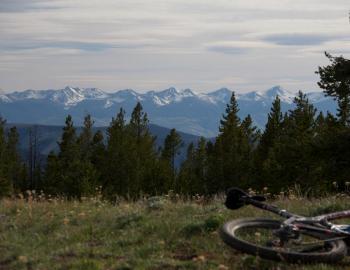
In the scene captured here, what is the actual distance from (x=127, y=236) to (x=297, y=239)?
8.64 ft

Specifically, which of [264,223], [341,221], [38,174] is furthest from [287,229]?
[38,174]

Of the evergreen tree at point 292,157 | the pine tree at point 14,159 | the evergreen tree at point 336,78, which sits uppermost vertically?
the evergreen tree at point 336,78

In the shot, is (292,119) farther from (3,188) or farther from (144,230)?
(144,230)

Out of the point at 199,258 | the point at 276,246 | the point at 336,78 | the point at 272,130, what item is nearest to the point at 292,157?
the point at 336,78

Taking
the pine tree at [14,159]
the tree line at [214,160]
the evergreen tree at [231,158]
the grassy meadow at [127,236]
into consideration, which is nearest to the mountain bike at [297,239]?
the grassy meadow at [127,236]

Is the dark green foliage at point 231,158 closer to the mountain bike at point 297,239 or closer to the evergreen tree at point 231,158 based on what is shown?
the evergreen tree at point 231,158

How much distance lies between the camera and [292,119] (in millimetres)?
51688

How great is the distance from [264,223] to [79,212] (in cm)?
420

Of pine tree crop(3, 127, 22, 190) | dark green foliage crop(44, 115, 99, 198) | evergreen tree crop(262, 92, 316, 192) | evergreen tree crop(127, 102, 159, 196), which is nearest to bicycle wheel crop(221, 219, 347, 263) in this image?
evergreen tree crop(262, 92, 316, 192)

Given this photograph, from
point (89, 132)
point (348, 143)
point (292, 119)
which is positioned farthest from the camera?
point (89, 132)

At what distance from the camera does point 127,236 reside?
7.88 m

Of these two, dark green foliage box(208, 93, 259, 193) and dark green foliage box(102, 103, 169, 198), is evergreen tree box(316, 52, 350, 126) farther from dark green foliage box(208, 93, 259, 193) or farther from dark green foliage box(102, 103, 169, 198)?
dark green foliage box(102, 103, 169, 198)

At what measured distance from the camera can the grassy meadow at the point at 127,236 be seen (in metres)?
6.49

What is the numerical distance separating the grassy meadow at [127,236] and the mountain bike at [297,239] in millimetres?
120
